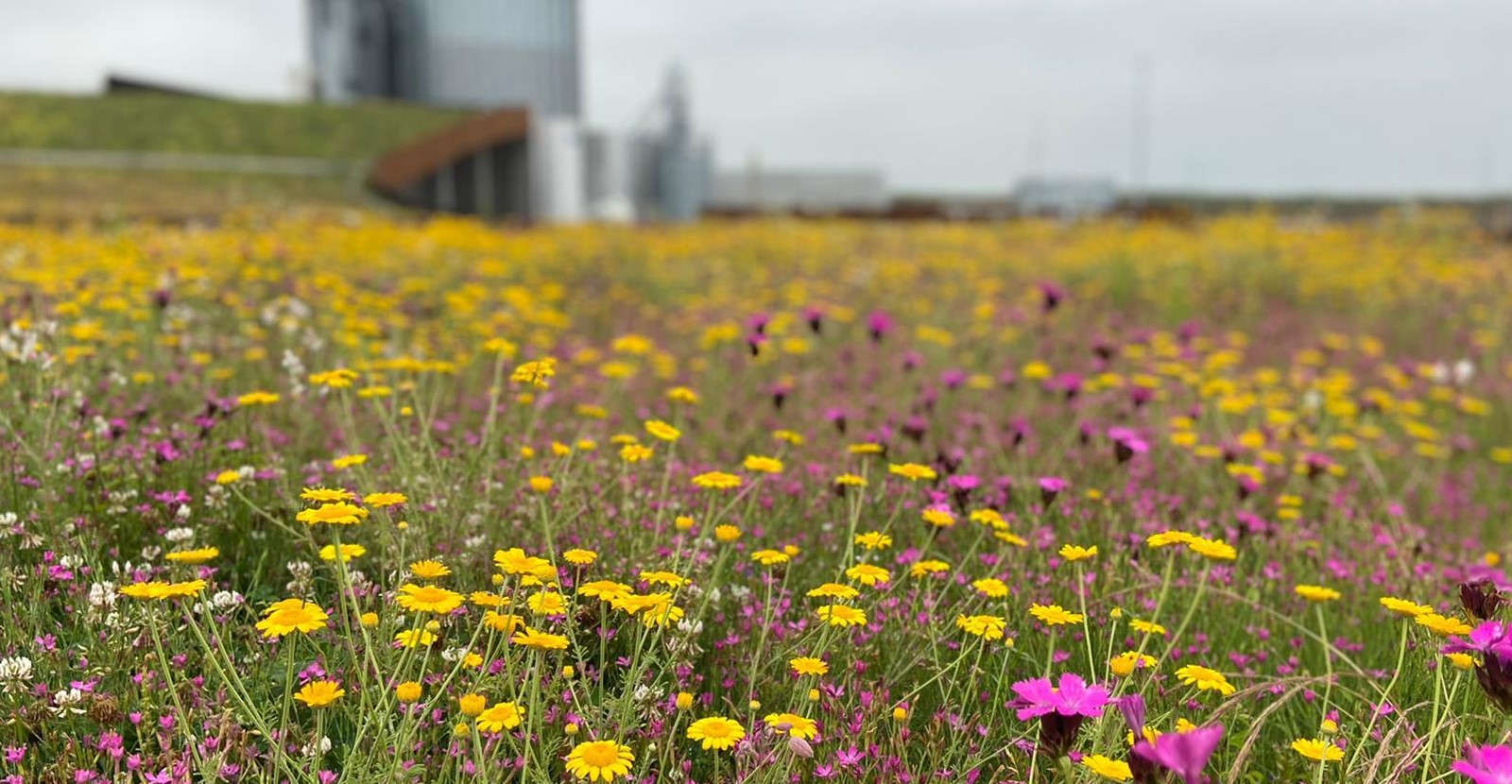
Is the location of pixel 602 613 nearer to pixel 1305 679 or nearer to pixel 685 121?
pixel 1305 679

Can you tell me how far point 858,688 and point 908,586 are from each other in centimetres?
58

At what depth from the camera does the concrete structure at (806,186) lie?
66.6 metres

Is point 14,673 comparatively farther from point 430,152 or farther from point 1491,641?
point 430,152

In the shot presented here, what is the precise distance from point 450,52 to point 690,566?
158 ft

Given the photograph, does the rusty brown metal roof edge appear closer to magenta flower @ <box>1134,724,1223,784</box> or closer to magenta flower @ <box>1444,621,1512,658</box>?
magenta flower @ <box>1444,621,1512,658</box>

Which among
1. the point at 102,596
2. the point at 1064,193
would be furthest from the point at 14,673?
A: the point at 1064,193

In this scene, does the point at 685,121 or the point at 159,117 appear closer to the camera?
the point at 159,117

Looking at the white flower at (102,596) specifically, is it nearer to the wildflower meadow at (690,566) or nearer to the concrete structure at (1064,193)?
the wildflower meadow at (690,566)

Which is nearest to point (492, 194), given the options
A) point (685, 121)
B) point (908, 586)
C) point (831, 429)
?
point (685, 121)

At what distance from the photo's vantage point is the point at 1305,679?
177 cm

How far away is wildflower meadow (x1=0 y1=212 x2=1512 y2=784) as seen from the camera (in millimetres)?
1738

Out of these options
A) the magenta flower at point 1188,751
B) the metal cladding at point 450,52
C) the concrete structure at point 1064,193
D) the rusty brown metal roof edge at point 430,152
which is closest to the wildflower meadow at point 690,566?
the magenta flower at point 1188,751


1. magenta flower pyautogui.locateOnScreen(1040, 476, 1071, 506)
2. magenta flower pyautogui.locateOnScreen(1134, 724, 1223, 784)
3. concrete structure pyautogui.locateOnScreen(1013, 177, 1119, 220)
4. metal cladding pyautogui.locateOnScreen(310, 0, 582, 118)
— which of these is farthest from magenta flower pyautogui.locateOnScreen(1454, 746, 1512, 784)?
concrete structure pyautogui.locateOnScreen(1013, 177, 1119, 220)

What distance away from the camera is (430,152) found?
2548 cm
